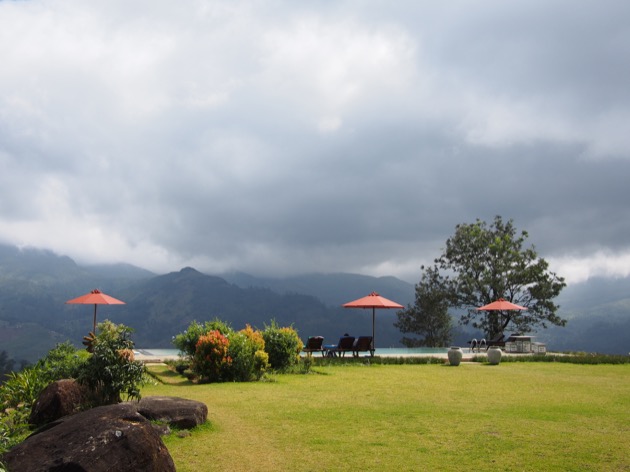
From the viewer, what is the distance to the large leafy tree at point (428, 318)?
37156mm

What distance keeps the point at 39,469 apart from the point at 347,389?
7.88m

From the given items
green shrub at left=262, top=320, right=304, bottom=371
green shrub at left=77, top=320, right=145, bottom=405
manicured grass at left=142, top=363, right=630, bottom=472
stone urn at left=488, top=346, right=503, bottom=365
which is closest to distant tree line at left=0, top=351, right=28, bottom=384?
manicured grass at left=142, top=363, right=630, bottom=472

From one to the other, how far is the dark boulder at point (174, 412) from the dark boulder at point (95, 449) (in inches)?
75.6

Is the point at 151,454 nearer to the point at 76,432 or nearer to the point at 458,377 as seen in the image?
the point at 76,432

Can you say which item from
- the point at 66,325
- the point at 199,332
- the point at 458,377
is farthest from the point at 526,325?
the point at 66,325

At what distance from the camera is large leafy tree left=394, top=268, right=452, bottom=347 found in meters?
37.2

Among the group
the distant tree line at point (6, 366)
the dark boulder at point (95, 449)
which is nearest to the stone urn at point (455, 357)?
the distant tree line at point (6, 366)

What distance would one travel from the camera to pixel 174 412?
7.67 metres

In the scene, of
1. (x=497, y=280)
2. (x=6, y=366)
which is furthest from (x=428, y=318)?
(x=6, y=366)

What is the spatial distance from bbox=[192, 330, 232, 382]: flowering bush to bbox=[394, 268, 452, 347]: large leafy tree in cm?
2545

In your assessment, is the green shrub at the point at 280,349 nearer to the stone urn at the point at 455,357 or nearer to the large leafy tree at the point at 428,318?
→ the stone urn at the point at 455,357

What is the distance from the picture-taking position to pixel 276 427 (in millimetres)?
8000

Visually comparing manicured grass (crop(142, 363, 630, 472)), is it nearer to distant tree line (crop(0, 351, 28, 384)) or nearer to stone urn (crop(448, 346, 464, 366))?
distant tree line (crop(0, 351, 28, 384))

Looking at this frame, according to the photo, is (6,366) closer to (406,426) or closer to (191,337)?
(191,337)
